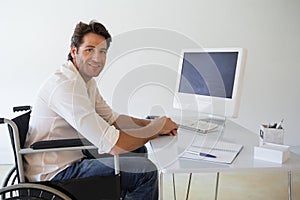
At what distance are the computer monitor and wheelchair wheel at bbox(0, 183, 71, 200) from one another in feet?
2.98

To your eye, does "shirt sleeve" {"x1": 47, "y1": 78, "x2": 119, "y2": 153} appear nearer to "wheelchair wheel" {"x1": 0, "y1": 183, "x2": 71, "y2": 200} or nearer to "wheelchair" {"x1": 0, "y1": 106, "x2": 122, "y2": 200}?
"wheelchair" {"x1": 0, "y1": 106, "x2": 122, "y2": 200}

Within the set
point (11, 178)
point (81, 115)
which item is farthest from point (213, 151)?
point (11, 178)

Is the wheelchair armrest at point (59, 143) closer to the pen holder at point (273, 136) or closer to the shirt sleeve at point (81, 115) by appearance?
the shirt sleeve at point (81, 115)

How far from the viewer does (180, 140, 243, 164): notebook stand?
122 centimetres

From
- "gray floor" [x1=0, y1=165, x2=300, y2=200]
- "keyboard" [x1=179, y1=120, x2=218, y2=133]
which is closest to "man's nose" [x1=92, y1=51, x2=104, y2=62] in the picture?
"keyboard" [x1=179, y1=120, x2=218, y2=133]

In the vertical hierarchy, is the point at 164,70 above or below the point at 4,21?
below

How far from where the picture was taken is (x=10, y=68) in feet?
10.4

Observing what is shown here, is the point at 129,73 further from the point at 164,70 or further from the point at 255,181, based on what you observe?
the point at 255,181

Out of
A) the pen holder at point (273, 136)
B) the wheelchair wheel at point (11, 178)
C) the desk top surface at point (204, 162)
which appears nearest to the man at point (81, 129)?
the desk top surface at point (204, 162)

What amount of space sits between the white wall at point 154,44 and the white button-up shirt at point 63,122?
5.27 feet

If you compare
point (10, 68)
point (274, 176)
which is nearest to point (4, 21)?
point (10, 68)

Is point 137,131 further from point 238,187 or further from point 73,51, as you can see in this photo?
point 238,187

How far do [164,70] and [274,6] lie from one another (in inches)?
52.2

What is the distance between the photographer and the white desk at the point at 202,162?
1.13 m
